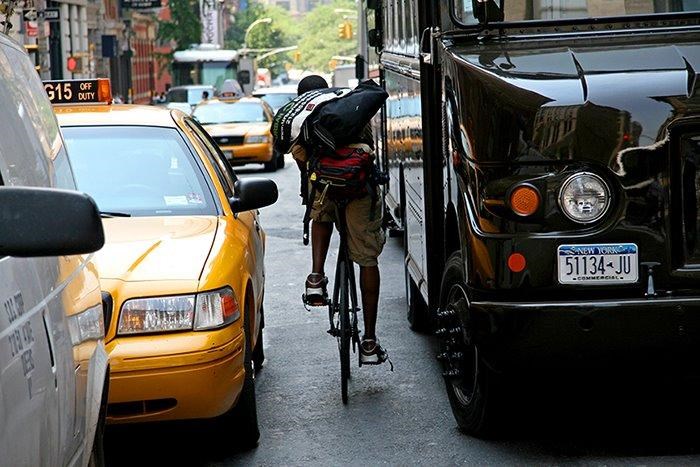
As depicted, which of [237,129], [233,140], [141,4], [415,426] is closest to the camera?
[415,426]

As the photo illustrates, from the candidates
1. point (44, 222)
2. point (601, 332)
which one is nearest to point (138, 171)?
point (601, 332)

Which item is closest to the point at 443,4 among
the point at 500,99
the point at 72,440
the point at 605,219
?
the point at 500,99

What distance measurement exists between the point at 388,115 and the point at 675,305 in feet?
19.2

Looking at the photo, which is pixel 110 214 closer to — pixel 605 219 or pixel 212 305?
pixel 212 305

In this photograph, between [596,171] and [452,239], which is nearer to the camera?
[596,171]

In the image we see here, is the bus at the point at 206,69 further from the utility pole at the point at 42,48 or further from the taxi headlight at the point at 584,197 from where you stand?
the taxi headlight at the point at 584,197

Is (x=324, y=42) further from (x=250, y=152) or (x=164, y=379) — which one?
(x=164, y=379)

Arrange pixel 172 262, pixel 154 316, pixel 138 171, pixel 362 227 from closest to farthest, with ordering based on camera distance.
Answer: pixel 154 316 < pixel 172 262 < pixel 138 171 < pixel 362 227

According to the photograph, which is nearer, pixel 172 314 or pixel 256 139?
pixel 172 314

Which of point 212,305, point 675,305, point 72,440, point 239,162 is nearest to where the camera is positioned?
point 72,440

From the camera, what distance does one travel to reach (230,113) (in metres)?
32.8

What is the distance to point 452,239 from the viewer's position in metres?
7.02

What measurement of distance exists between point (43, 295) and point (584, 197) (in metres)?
2.83

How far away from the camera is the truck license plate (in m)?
5.91
